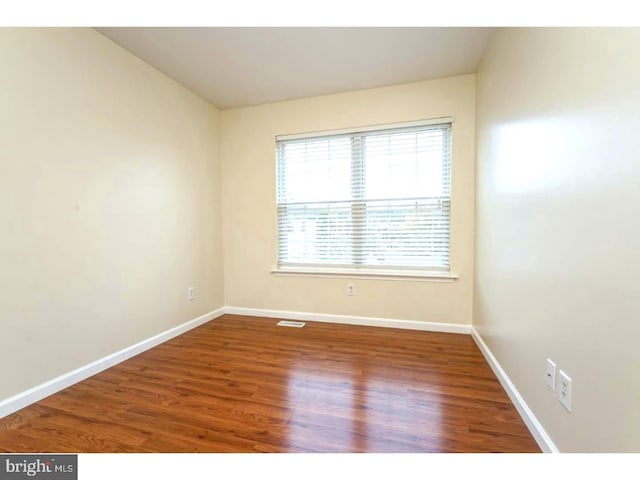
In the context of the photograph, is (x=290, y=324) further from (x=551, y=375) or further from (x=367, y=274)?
(x=551, y=375)

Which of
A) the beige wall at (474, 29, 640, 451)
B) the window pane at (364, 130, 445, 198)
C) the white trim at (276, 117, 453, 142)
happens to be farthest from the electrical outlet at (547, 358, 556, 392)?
the white trim at (276, 117, 453, 142)

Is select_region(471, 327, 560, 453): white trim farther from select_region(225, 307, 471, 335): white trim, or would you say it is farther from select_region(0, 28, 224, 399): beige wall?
select_region(0, 28, 224, 399): beige wall

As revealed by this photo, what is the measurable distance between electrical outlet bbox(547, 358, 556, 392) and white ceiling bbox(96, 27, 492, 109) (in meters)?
2.24

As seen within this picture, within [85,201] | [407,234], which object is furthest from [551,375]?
[85,201]

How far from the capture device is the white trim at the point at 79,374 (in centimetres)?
159

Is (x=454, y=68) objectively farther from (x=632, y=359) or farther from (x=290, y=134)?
(x=632, y=359)

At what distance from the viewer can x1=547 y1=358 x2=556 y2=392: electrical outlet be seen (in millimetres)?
1224

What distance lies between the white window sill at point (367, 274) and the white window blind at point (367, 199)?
69mm

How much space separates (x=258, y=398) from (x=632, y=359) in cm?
169

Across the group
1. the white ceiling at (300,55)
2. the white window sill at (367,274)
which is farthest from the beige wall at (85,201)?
the white window sill at (367,274)

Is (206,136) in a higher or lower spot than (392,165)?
higher

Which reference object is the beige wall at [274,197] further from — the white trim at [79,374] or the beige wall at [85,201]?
the white trim at [79,374]

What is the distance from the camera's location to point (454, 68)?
2.56 meters
